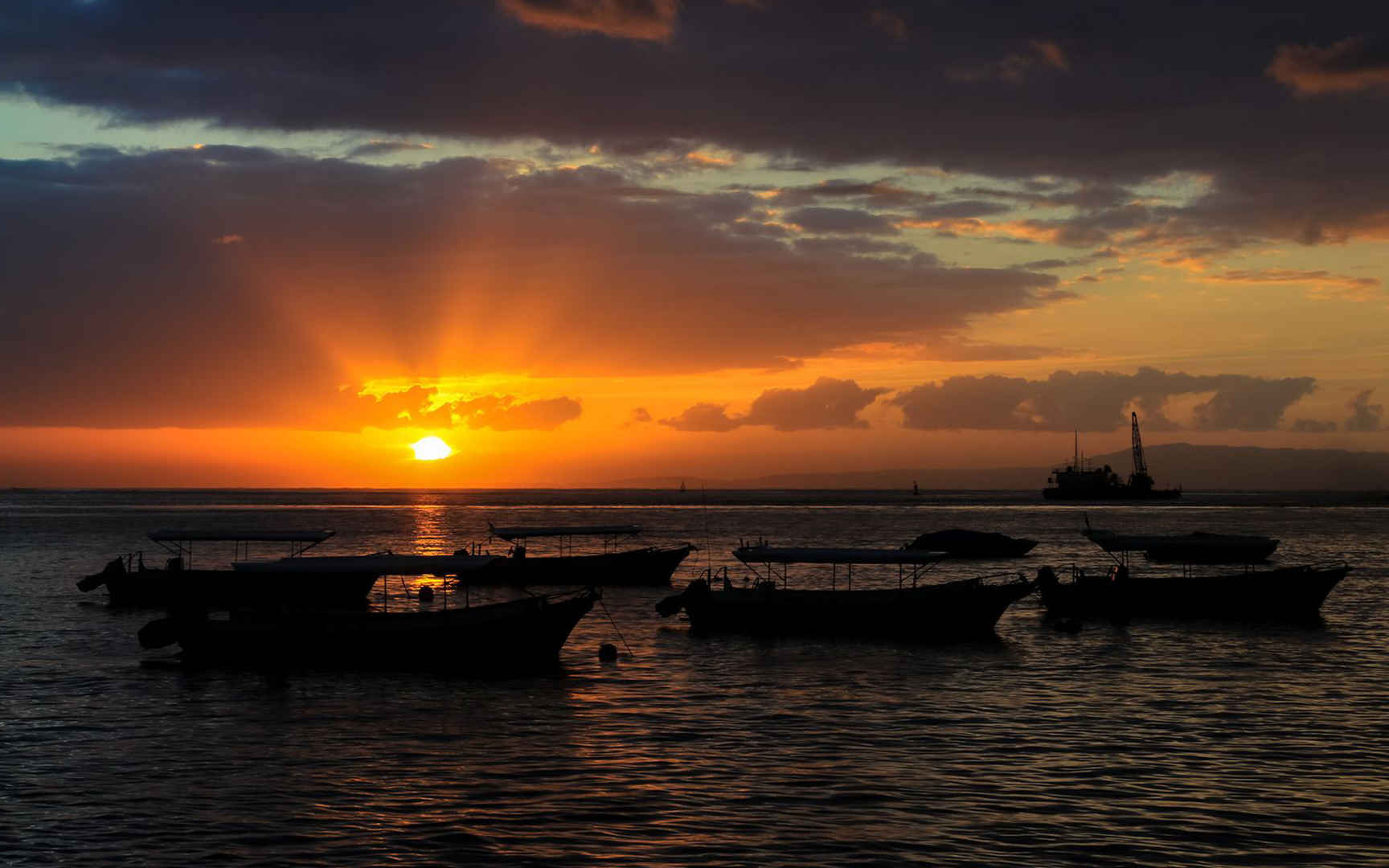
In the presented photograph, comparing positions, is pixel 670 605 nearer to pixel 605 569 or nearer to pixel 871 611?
pixel 871 611

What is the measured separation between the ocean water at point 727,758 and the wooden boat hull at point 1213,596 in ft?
29.8

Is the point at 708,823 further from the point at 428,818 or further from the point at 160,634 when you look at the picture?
the point at 160,634

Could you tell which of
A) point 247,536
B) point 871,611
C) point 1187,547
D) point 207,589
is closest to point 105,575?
point 207,589

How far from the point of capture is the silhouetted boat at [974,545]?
389ft

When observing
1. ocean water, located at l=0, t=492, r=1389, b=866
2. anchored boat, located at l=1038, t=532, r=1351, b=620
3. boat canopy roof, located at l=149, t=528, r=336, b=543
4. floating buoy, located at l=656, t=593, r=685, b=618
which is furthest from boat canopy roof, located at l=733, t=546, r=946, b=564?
boat canopy roof, located at l=149, t=528, r=336, b=543

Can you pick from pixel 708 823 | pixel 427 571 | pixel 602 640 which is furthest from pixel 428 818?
pixel 602 640

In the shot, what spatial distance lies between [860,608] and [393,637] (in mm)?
19952

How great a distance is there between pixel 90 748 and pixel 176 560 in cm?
4266

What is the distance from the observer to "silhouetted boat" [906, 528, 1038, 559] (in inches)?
4668

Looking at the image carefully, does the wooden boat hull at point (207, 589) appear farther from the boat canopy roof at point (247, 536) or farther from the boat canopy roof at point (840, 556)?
the boat canopy roof at point (840, 556)

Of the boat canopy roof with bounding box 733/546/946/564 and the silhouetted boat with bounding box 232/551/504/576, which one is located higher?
the silhouetted boat with bounding box 232/551/504/576

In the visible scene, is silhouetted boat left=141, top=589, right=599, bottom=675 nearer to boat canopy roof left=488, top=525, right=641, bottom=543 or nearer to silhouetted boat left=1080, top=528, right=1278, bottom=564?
boat canopy roof left=488, top=525, right=641, bottom=543

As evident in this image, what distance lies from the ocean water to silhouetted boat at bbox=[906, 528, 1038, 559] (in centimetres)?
6598

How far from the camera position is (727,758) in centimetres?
2880
